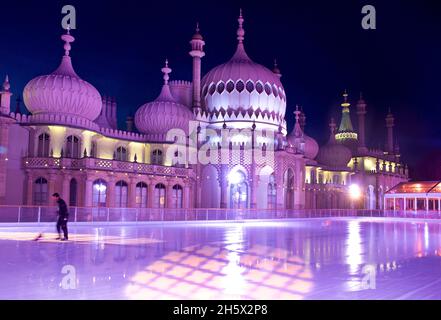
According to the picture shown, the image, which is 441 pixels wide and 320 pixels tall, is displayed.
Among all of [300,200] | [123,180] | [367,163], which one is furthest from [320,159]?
[123,180]

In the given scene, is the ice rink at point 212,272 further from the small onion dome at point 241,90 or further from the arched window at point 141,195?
the small onion dome at point 241,90

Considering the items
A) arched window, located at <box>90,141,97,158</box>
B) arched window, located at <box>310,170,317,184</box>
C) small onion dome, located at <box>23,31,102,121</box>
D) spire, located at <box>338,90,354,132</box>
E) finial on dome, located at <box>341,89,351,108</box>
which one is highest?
finial on dome, located at <box>341,89,351,108</box>

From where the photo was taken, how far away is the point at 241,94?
47.9 m

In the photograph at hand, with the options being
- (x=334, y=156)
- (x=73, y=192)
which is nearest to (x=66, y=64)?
(x=73, y=192)

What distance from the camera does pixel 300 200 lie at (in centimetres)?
4969

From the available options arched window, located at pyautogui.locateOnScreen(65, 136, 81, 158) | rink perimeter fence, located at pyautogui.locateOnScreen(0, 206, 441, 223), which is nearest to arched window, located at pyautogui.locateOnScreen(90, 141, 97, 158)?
arched window, located at pyautogui.locateOnScreen(65, 136, 81, 158)

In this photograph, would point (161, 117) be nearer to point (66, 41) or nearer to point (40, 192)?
point (66, 41)

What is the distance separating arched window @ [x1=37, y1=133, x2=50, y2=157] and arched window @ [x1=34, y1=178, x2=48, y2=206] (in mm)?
1933

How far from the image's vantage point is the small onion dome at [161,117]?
41.3 m

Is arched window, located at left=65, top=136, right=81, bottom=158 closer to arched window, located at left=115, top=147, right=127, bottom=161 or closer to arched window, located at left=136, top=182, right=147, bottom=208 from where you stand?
arched window, located at left=115, top=147, right=127, bottom=161

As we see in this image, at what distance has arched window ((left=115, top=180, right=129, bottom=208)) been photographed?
114 feet

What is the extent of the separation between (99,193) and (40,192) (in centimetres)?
396

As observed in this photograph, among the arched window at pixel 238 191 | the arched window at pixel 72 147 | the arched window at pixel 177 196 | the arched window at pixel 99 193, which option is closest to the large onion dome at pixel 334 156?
the arched window at pixel 238 191

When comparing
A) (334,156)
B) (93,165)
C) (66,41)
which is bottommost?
(93,165)
